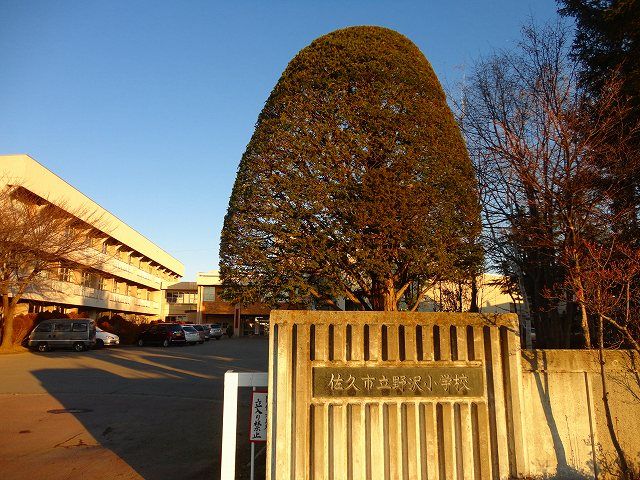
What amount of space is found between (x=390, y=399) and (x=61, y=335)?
2714cm

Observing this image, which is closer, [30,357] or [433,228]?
[433,228]

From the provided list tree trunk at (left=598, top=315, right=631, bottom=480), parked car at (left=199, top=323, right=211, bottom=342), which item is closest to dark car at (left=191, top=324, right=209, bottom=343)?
parked car at (left=199, top=323, right=211, bottom=342)

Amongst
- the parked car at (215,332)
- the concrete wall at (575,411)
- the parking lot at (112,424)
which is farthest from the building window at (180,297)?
the concrete wall at (575,411)

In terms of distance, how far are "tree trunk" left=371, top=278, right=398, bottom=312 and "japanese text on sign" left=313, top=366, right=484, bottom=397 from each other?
1.93m

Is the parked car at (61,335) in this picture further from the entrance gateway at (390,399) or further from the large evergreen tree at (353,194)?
the entrance gateway at (390,399)

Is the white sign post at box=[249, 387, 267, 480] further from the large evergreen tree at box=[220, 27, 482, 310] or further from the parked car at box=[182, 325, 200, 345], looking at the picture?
the parked car at box=[182, 325, 200, 345]

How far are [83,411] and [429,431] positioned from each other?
891 centimetres

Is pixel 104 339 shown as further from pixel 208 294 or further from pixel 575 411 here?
pixel 575 411

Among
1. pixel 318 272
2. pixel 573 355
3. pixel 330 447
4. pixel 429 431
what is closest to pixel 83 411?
pixel 318 272

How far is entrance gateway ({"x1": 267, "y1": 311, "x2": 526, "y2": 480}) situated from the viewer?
5.31 meters

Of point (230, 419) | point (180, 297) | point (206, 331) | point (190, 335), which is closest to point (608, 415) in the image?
point (230, 419)

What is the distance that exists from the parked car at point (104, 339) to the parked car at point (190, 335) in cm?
465

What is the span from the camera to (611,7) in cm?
1033

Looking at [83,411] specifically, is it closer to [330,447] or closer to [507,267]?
[330,447]
